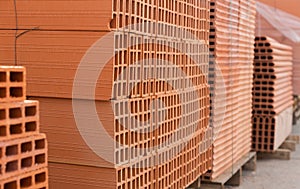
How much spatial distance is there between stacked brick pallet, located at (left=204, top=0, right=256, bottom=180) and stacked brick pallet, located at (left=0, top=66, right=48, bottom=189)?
336cm

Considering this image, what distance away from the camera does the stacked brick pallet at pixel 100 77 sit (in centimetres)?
372

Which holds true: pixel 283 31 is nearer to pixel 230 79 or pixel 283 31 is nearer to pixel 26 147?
pixel 230 79

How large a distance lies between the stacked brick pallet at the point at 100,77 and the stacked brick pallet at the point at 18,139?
84 centimetres

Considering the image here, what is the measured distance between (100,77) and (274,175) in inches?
189

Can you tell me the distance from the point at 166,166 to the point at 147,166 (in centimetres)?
46

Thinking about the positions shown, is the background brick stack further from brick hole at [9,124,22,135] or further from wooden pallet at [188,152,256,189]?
brick hole at [9,124,22,135]

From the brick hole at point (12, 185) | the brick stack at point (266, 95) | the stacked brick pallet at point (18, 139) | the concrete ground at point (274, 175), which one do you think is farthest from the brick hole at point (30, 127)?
the brick stack at point (266, 95)

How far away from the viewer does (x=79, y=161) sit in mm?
3879

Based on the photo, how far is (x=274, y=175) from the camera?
772cm

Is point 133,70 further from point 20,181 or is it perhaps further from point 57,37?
point 20,181

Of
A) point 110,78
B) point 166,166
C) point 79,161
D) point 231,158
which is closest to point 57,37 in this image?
point 110,78

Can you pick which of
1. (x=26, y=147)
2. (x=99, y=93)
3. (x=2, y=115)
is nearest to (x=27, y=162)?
(x=26, y=147)

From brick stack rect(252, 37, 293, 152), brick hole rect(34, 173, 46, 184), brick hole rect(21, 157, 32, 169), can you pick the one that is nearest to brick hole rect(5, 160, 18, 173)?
brick hole rect(21, 157, 32, 169)

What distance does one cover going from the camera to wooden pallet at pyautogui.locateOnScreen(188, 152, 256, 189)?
19.9ft
